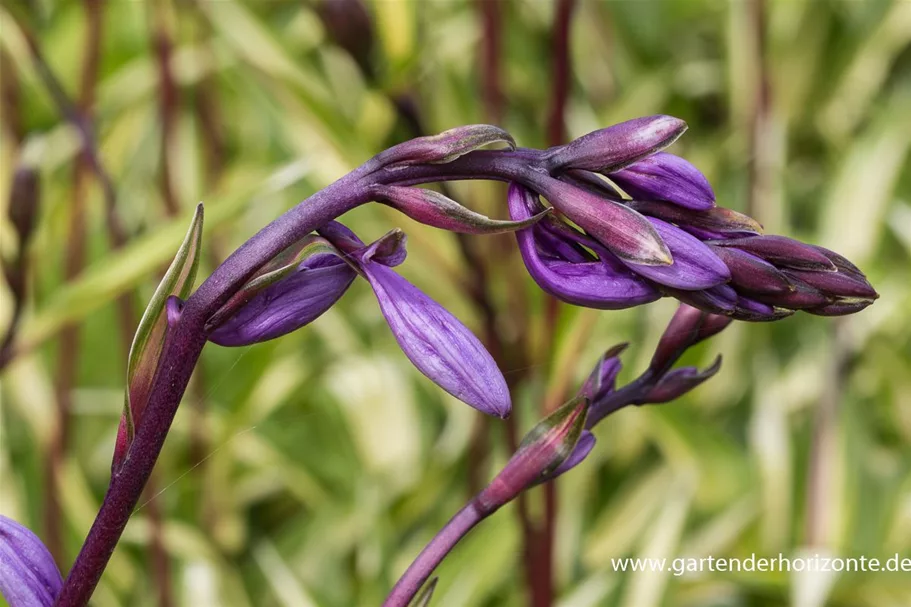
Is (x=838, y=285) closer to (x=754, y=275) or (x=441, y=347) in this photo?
(x=754, y=275)

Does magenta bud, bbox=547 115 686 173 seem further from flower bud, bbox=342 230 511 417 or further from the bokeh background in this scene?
the bokeh background

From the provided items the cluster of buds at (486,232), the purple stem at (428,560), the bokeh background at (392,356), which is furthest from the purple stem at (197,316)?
the bokeh background at (392,356)

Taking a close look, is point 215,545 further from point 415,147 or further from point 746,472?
point 415,147

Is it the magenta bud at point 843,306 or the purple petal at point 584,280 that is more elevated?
the purple petal at point 584,280

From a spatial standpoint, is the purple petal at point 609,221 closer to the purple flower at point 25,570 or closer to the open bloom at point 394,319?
the open bloom at point 394,319

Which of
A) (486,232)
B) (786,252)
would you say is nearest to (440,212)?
(486,232)

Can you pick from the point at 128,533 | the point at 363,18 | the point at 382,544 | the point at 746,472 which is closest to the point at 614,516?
the point at 746,472

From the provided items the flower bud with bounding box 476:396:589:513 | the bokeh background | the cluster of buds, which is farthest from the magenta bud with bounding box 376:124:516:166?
the bokeh background

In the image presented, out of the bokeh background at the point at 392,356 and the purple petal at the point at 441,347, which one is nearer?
the purple petal at the point at 441,347
